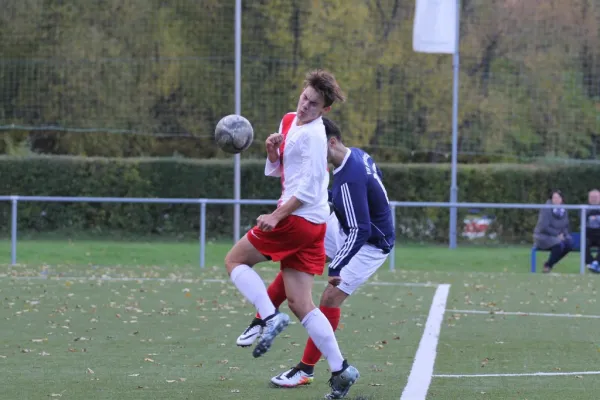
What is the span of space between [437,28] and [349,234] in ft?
54.9

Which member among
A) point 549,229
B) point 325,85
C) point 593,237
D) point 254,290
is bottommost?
point 593,237

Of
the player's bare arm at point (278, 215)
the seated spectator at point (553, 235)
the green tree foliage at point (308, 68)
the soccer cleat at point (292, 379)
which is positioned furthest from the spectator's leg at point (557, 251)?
the player's bare arm at point (278, 215)

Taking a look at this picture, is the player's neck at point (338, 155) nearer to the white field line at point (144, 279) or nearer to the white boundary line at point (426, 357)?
the white boundary line at point (426, 357)

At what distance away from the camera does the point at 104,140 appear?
2897 cm

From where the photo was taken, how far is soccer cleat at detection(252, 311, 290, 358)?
719 centimetres

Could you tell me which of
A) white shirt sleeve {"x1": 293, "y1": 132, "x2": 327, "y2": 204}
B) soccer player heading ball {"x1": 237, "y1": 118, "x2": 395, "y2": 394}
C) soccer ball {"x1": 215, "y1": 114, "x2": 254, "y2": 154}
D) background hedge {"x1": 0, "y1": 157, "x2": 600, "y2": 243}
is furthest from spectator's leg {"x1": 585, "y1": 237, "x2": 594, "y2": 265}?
white shirt sleeve {"x1": 293, "y1": 132, "x2": 327, "y2": 204}

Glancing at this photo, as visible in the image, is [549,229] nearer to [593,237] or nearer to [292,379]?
[593,237]

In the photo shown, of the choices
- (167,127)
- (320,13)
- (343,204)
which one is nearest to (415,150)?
(320,13)

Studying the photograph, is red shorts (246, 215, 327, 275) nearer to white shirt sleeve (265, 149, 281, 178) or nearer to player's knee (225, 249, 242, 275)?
player's knee (225, 249, 242, 275)

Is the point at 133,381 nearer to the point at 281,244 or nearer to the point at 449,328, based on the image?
the point at 281,244

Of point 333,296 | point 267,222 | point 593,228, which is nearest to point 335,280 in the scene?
point 333,296

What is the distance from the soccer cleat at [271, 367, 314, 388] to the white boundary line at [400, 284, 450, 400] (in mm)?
700

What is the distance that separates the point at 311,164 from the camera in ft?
23.4

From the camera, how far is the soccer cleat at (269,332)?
23.6 ft
